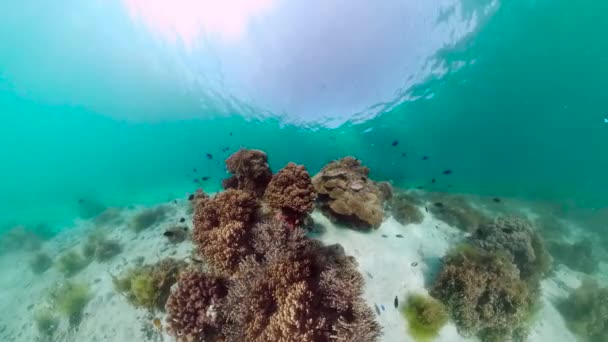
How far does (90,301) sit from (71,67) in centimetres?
6238

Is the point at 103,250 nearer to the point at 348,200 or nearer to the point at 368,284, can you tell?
the point at 348,200

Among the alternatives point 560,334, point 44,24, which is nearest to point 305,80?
point 560,334

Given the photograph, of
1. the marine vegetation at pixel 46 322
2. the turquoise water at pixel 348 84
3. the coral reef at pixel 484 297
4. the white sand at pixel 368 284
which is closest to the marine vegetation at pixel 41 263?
the white sand at pixel 368 284

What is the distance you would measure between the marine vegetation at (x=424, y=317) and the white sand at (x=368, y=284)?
0.60 ft

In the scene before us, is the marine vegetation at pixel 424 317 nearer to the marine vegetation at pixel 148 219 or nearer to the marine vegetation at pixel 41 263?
the marine vegetation at pixel 148 219

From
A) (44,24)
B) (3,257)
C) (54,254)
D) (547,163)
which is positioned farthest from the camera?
(547,163)

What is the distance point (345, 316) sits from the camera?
4211 millimetres

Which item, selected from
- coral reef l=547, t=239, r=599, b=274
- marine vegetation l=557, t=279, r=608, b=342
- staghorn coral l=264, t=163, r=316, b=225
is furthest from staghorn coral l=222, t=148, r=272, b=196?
coral reef l=547, t=239, r=599, b=274

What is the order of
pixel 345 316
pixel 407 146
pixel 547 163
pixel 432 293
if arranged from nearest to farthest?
1. pixel 345 316
2. pixel 432 293
3. pixel 547 163
4. pixel 407 146

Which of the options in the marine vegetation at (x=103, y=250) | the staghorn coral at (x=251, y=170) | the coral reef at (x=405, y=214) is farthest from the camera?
the marine vegetation at (x=103, y=250)

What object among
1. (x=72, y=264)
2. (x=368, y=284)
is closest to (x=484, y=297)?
(x=368, y=284)

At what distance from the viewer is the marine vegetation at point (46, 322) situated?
9.32 meters

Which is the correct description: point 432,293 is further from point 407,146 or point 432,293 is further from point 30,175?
point 30,175

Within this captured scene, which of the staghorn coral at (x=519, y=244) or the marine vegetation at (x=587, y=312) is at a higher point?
the staghorn coral at (x=519, y=244)
